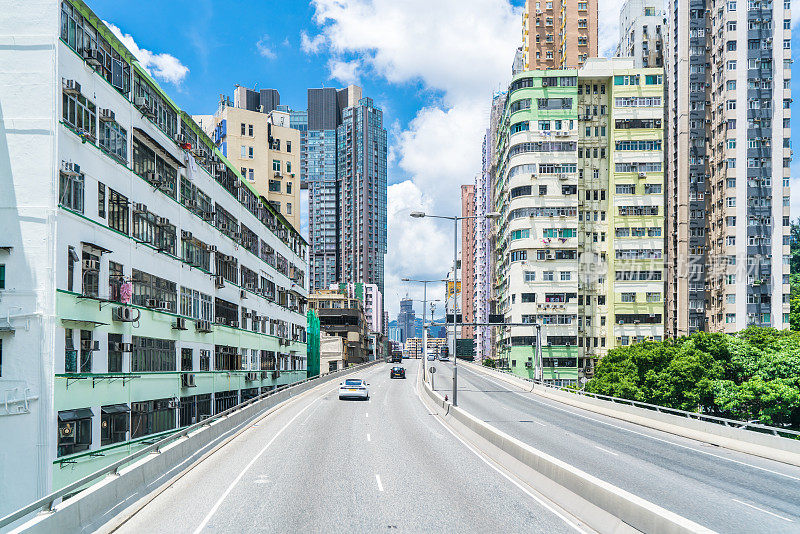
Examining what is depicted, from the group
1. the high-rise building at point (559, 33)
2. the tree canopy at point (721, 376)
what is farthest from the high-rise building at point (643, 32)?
the tree canopy at point (721, 376)

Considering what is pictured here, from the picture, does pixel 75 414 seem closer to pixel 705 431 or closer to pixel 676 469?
pixel 676 469

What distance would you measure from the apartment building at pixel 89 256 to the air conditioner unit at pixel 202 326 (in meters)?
0.09

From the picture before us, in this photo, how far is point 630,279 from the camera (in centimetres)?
9819

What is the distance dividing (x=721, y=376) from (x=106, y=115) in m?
51.8

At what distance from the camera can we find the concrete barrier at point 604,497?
1110 centimetres

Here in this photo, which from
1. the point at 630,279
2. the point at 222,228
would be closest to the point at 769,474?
the point at 222,228

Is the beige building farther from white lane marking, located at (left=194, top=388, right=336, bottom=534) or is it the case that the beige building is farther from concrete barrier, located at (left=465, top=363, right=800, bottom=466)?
white lane marking, located at (left=194, top=388, right=336, bottom=534)

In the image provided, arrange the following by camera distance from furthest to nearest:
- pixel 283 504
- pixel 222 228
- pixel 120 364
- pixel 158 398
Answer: pixel 222 228
pixel 158 398
pixel 120 364
pixel 283 504

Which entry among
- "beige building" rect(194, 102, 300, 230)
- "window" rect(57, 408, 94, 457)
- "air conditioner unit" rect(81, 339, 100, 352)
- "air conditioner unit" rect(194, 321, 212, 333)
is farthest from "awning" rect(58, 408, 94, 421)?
"beige building" rect(194, 102, 300, 230)

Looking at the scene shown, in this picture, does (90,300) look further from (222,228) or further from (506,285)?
(506,285)

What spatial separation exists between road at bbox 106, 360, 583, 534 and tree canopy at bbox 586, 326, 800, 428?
106ft

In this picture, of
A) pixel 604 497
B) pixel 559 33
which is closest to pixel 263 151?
pixel 604 497

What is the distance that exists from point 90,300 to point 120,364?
4.47 metres

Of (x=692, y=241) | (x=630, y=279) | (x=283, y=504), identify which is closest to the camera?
(x=283, y=504)
